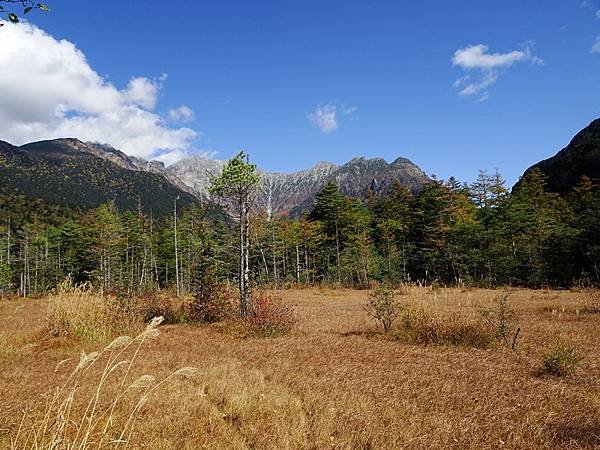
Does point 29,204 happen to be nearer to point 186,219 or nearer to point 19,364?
point 186,219

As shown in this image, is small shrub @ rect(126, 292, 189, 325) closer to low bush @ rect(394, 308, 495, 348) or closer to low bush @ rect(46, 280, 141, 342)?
low bush @ rect(46, 280, 141, 342)

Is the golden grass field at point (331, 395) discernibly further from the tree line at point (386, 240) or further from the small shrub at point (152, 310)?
the tree line at point (386, 240)

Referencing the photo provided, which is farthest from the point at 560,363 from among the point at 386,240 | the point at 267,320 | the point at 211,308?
the point at 386,240

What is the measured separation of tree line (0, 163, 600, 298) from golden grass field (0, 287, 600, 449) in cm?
621

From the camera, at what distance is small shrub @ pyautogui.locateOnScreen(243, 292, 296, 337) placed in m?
10.4

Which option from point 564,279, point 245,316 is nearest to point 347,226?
point 564,279

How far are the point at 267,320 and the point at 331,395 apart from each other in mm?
5710

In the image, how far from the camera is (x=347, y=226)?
48344 mm

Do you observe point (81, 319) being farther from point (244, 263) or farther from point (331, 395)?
point (331, 395)

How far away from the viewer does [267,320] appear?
35.2 feet

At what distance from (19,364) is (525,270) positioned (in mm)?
36668

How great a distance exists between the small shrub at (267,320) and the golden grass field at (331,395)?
1095mm

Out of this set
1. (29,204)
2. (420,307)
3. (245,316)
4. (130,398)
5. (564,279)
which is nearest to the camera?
(130,398)

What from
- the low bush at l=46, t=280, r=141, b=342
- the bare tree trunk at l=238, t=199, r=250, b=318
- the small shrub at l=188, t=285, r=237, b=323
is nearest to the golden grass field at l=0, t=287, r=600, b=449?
the low bush at l=46, t=280, r=141, b=342
